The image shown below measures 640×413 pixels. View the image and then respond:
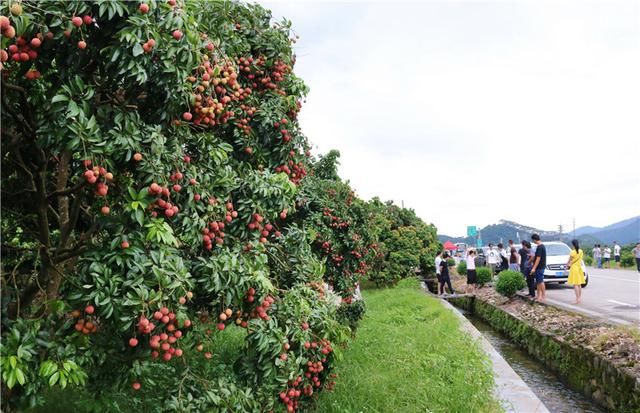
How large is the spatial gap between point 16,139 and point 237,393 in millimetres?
1953

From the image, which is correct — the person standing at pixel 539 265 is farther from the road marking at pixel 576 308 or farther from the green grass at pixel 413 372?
the green grass at pixel 413 372

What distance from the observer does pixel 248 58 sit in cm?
394

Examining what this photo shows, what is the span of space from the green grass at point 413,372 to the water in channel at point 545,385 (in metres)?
1.18

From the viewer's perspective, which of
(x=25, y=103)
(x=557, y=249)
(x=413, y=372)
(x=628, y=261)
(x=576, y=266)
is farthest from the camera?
(x=628, y=261)

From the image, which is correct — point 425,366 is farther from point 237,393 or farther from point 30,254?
point 30,254

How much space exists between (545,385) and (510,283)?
196 inches

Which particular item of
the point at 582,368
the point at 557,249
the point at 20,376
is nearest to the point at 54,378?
the point at 20,376

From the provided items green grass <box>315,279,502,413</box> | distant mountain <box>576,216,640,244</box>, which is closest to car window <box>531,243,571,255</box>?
green grass <box>315,279,502,413</box>

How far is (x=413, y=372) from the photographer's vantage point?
6602mm

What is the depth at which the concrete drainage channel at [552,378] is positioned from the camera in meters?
5.99

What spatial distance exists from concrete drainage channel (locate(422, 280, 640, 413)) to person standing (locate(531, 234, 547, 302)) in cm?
95

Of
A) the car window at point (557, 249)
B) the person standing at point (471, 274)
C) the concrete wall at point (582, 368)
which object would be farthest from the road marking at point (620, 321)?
the person standing at point (471, 274)

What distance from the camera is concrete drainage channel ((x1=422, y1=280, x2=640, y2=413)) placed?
19.6 feet

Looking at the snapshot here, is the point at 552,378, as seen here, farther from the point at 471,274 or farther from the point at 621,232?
the point at 621,232
